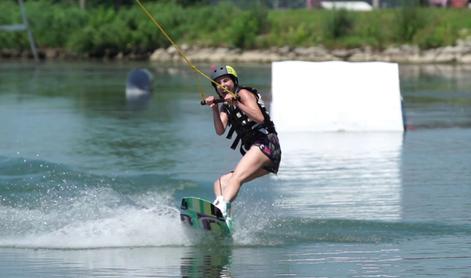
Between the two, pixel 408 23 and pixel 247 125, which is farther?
pixel 408 23

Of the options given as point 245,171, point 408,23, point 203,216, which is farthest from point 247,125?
point 408,23

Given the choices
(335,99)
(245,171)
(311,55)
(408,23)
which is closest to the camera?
(245,171)

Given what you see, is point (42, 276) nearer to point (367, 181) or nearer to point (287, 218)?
point (287, 218)

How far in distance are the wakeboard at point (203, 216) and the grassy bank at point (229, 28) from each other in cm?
4181

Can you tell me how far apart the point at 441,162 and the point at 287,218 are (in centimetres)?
540

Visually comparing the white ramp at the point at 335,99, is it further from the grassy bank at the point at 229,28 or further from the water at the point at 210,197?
the grassy bank at the point at 229,28

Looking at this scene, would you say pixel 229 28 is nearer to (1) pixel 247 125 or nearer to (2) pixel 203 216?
(1) pixel 247 125

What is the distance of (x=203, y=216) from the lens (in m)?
11.8

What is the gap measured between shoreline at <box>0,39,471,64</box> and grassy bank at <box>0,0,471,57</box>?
22.1 inches

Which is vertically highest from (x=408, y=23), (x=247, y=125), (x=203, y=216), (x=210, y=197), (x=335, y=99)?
(x=247, y=125)

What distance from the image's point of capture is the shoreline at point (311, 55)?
51.4 metres

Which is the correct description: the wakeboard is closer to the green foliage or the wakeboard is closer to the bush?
the green foliage

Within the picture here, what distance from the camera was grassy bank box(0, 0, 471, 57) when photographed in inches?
2135

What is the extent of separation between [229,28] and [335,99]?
34.8 metres
